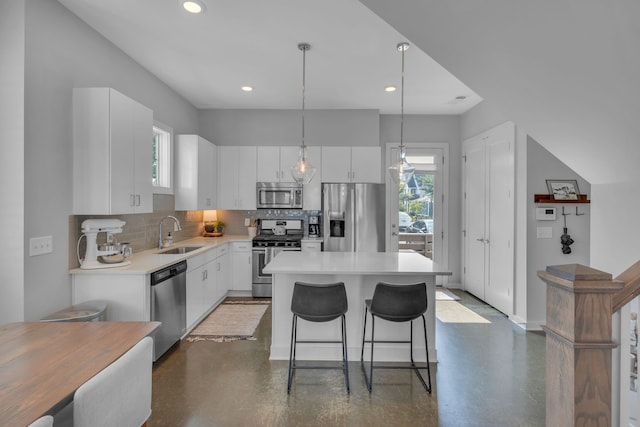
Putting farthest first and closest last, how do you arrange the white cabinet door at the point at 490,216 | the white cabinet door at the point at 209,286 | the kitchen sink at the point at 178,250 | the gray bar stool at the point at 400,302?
the white cabinet door at the point at 490,216 → the white cabinet door at the point at 209,286 → the kitchen sink at the point at 178,250 → the gray bar stool at the point at 400,302

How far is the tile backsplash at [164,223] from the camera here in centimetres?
278

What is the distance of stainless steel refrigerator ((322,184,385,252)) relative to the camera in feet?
16.1

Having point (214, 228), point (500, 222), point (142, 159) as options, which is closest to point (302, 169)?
point (142, 159)

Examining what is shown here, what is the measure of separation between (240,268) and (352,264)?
2588 mm

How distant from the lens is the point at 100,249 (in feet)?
9.12

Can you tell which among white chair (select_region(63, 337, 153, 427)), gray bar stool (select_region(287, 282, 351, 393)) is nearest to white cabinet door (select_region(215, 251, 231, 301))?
gray bar stool (select_region(287, 282, 351, 393))

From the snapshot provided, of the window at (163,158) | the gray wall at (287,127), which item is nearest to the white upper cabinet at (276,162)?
the gray wall at (287,127)

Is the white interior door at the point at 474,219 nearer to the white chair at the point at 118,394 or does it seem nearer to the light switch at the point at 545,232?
the light switch at the point at 545,232

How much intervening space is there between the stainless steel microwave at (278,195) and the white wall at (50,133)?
104 inches

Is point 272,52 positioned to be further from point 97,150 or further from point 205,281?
point 205,281

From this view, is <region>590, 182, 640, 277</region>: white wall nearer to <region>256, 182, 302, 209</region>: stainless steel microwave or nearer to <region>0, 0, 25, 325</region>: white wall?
<region>0, 0, 25, 325</region>: white wall

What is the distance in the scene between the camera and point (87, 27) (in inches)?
112

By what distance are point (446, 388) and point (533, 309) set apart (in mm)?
1953

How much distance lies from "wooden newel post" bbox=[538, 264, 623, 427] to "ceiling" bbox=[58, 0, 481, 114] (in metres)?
2.47
